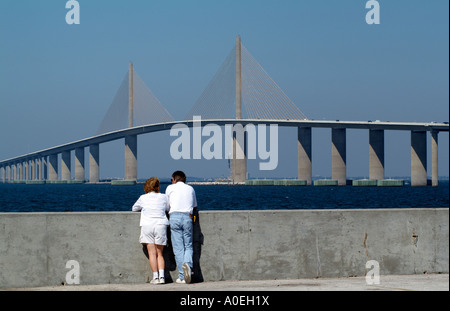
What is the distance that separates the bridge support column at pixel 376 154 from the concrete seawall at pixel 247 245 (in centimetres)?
9466

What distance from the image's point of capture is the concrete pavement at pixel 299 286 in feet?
24.7

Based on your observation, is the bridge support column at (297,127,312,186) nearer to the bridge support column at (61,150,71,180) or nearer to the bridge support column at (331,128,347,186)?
Answer: the bridge support column at (331,128,347,186)

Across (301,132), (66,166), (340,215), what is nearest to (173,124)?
(301,132)

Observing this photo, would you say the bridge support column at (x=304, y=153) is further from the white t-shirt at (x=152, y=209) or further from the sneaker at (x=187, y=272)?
the sneaker at (x=187, y=272)

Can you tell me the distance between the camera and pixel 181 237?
8242 millimetres

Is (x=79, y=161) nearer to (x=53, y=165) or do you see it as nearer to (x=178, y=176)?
(x=53, y=165)

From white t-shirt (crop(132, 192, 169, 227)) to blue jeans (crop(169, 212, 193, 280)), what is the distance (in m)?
0.14

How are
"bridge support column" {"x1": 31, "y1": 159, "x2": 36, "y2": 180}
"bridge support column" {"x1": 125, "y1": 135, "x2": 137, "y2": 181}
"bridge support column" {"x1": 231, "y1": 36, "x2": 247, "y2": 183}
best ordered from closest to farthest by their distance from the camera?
"bridge support column" {"x1": 231, "y1": 36, "x2": 247, "y2": 183}
"bridge support column" {"x1": 125, "y1": 135, "x2": 137, "y2": 181}
"bridge support column" {"x1": 31, "y1": 159, "x2": 36, "y2": 180}

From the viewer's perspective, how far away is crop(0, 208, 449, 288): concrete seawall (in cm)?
805

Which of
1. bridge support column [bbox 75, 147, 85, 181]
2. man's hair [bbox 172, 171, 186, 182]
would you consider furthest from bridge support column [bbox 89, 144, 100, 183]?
man's hair [bbox 172, 171, 186, 182]

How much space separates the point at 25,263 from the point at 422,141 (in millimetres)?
97734

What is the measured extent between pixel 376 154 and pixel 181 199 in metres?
96.9

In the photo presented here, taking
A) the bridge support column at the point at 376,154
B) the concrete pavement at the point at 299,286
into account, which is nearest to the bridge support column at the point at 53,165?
the bridge support column at the point at 376,154

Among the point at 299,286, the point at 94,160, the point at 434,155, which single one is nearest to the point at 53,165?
the point at 94,160
